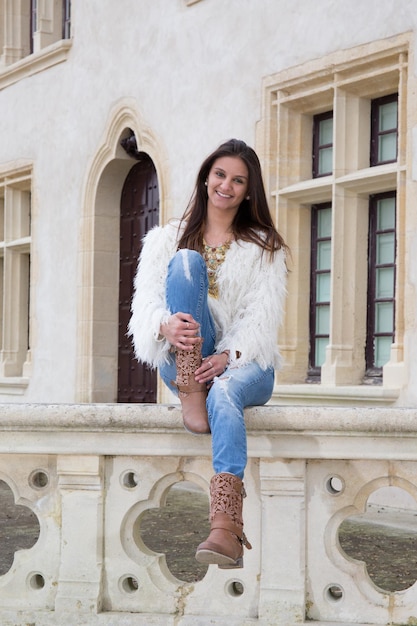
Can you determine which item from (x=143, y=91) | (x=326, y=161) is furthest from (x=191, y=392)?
(x=143, y=91)

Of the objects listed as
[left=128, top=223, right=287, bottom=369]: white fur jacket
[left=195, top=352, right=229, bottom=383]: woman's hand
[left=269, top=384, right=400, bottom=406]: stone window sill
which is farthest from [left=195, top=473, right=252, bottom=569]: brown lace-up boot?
[left=269, top=384, right=400, bottom=406]: stone window sill

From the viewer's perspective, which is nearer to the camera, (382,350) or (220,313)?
(220,313)

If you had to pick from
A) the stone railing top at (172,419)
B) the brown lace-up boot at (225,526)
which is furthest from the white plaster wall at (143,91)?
the brown lace-up boot at (225,526)

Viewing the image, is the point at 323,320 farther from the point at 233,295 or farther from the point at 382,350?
the point at 233,295

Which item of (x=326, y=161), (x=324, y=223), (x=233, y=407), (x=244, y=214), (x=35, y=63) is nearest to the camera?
(x=233, y=407)

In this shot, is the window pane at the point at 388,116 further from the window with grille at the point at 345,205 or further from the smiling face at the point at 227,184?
the smiling face at the point at 227,184

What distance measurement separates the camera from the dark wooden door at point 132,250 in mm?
9867

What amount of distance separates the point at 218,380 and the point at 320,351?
460 centimetres

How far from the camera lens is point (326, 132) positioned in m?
7.62

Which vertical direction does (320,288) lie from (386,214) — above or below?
below

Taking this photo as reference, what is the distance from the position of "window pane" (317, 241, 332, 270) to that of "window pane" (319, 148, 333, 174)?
52cm

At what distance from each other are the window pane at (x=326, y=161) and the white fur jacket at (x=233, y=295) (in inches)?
160

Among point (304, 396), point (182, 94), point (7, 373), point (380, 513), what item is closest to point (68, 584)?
point (380, 513)

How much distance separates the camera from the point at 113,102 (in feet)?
31.5
